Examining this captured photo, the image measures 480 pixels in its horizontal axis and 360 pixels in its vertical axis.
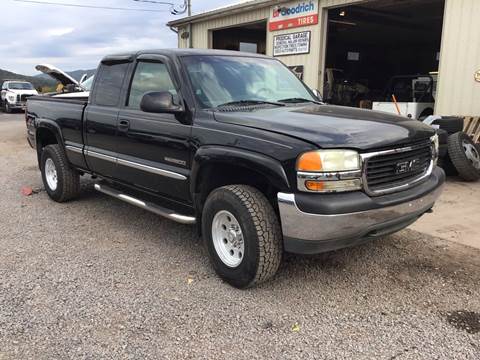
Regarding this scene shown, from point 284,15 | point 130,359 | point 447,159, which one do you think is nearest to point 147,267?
point 130,359

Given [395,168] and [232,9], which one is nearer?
[395,168]

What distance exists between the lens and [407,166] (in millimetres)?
3566

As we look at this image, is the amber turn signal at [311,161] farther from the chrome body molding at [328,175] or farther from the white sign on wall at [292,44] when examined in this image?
the white sign on wall at [292,44]

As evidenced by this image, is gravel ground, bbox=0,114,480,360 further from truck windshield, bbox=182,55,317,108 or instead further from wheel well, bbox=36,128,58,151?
wheel well, bbox=36,128,58,151

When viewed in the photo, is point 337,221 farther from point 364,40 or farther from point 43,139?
point 364,40

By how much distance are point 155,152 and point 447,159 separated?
203 inches

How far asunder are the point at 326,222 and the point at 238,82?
6.01 ft

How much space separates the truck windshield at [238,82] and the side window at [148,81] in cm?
26

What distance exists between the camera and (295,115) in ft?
12.2

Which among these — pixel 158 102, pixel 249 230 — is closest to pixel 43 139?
pixel 158 102

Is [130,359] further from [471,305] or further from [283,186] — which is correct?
[471,305]

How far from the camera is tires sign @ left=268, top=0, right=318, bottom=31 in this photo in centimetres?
1136

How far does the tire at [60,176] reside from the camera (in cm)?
604

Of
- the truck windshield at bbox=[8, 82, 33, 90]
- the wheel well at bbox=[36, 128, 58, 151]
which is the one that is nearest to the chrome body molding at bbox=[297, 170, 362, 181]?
the wheel well at bbox=[36, 128, 58, 151]
